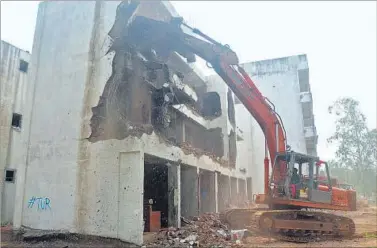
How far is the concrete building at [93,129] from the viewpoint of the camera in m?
10.5

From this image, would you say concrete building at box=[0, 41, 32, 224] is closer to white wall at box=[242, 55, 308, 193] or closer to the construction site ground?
the construction site ground

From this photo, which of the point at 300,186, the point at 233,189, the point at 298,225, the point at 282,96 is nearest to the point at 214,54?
the point at 300,186

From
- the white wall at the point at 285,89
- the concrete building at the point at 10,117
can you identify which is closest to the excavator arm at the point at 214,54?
the concrete building at the point at 10,117

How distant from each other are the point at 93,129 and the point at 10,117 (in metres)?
10.6

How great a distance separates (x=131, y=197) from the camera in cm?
1030

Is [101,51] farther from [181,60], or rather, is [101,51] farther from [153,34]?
[181,60]

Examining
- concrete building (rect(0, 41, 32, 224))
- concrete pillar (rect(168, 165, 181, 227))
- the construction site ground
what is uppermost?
concrete building (rect(0, 41, 32, 224))

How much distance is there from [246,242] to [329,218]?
352 cm

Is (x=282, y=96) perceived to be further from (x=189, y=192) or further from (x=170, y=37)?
(x=170, y=37)

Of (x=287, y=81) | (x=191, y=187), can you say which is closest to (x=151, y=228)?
(x=191, y=187)

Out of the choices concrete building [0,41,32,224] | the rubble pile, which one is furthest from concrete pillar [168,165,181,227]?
concrete building [0,41,32,224]

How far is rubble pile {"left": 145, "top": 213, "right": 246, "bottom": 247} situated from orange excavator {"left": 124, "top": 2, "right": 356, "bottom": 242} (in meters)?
1.09

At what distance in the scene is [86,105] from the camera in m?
11.3

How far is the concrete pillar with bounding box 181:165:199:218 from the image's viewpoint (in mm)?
15711
